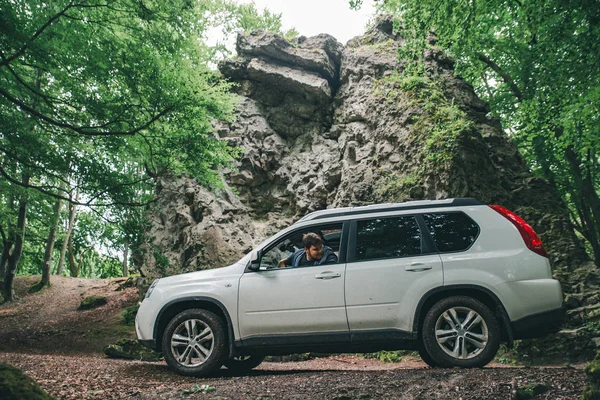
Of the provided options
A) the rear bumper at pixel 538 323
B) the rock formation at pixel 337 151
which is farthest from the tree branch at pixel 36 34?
the rear bumper at pixel 538 323

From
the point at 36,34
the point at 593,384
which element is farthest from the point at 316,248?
the point at 36,34

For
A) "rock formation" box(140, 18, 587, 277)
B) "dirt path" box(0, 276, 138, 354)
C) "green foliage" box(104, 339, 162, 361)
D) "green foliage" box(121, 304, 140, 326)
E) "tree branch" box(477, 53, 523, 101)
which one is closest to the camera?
"green foliage" box(104, 339, 162, 361)

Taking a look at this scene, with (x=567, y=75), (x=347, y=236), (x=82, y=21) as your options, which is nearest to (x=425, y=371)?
(x=347, y=236)

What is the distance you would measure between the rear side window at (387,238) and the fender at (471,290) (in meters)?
0.53

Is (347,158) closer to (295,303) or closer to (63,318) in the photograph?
(295,303)

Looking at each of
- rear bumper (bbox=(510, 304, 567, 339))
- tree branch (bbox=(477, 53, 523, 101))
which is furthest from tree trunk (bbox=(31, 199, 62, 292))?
rear bumper (bbox=(510, 304, 567, 339))

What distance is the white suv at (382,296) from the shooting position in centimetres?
466

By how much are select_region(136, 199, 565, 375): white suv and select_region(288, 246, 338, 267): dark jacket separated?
0.09m

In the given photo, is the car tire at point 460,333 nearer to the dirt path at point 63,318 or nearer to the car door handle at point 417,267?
the car door handle at point 417,267

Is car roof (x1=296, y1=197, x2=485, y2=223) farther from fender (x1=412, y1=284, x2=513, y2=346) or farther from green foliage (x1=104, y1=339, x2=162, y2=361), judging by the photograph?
green foliage (x1=104, y1=339, x2=162, y2=361)

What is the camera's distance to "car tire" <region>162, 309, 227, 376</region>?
5.21 m

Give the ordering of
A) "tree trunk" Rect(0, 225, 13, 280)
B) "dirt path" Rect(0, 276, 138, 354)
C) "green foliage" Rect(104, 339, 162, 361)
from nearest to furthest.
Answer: "green foliage" Rect(104, 339, 162, 361) < "dirt path" Rect(0, 276, 138, 354) < "tree trunk" Rect(0, 225, 13, 280)

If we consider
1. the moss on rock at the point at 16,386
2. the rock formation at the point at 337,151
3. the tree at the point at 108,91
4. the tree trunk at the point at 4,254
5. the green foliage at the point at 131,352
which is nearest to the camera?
the moss on rock at the point at 16,386

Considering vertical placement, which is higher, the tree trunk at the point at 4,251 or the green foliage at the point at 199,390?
the tree trunk at the point at 4,251
